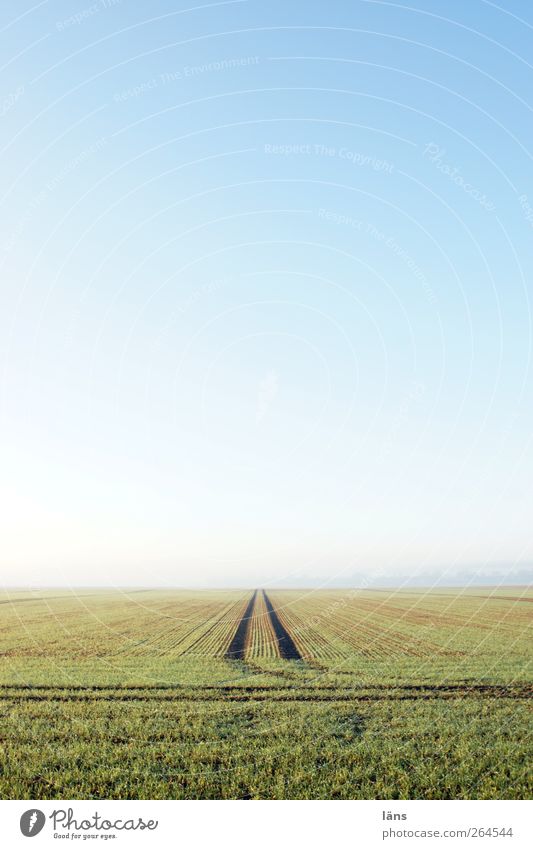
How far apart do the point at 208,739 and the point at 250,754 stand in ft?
8.10

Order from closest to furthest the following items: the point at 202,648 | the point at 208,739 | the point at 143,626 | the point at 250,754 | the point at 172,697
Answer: the point at 250,754 < the point at 208,739 < the point at 172,697 < the point at 202,648 < the point at 143,626

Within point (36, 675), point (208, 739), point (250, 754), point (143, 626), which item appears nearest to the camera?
point (250, 754)

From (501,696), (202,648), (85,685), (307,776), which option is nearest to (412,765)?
(307,776)

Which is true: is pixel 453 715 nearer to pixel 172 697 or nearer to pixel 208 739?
pixel 208 739

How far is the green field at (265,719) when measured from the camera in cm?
1591

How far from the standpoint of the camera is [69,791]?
15266mm

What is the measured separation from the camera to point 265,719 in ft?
76.0
